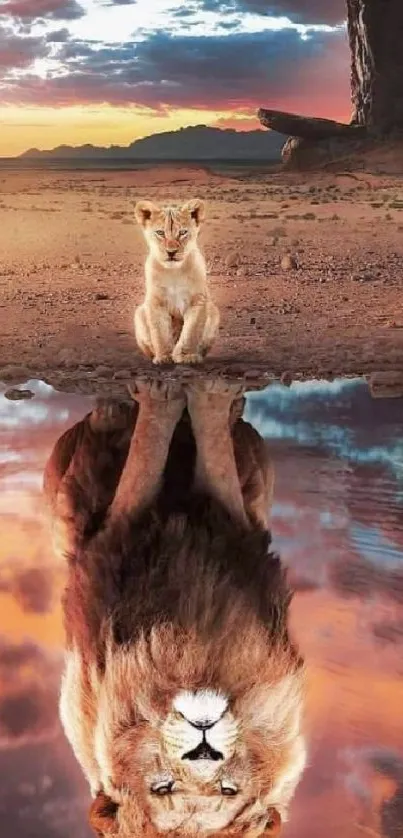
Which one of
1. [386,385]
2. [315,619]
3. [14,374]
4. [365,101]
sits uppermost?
[365,101]

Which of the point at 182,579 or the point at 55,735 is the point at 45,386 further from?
the point at 55,735

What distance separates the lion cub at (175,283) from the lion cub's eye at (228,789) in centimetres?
354

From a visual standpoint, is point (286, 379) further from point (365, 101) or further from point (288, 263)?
point (365, 101)

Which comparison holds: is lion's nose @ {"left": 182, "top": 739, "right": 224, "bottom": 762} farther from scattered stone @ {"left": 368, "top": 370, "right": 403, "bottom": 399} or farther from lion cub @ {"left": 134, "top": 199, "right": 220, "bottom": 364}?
lion cub @ {"left": 134, "top": 199, "right": 220, "bottom": 364}

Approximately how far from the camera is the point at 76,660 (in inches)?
89.1

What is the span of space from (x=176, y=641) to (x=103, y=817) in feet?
1.42

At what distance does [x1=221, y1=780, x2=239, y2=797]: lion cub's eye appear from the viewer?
1.83 metres

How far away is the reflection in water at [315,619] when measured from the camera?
193 cm

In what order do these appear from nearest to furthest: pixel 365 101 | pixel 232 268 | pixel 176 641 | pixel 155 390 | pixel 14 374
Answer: pixel 176 641
pixel 155 390
pixel 14 374
pixel 232 268
pixel 365 101

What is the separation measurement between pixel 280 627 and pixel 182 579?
261mm

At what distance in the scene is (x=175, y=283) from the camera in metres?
5.24

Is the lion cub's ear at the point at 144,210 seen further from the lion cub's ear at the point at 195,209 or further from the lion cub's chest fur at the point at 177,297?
the lion cub's chest fur at the point at 177,297

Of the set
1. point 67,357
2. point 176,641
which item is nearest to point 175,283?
point 67,357

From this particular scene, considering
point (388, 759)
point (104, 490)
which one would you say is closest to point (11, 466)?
point (104, 490)
